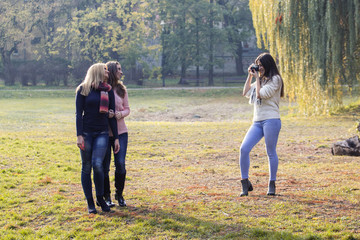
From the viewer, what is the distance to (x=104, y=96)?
5980 mm

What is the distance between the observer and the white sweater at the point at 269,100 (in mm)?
6406

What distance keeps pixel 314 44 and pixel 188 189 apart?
33.1ft

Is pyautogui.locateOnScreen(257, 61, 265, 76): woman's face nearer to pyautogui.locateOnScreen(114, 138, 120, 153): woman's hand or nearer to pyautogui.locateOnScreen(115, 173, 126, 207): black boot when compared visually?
pyautogui.locateOnScreen(114, 138, 120, 153): woman's hand

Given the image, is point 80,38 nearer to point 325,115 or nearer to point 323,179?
point 325,115

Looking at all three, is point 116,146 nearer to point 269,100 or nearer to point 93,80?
point 93,80

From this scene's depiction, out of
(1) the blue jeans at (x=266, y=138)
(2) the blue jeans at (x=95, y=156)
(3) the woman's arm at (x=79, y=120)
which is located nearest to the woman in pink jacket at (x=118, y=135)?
(2) the blue jeans at (x=95, y=156)

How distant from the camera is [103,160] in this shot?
6.29 m

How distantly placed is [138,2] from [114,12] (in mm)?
2464

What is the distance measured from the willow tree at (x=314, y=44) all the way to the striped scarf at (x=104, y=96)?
36.1 ft

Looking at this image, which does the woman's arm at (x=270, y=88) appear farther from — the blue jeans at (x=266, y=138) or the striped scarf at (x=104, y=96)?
the striped scarf at (x=104, y=96)

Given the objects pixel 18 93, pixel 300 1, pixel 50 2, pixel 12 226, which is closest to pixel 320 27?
pixel 300 1

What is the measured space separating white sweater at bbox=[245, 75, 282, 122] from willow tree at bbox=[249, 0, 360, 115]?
9567 millimetres

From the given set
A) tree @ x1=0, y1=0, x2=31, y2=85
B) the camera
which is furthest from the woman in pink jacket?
tree @ x1=0, y1=0, x2=31, y2=85

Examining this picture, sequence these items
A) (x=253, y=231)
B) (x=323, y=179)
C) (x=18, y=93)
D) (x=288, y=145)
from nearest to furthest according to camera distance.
→ (x=253, y=231), (x=323, y=179), (x=288, y=145), (x=18, y=93)
